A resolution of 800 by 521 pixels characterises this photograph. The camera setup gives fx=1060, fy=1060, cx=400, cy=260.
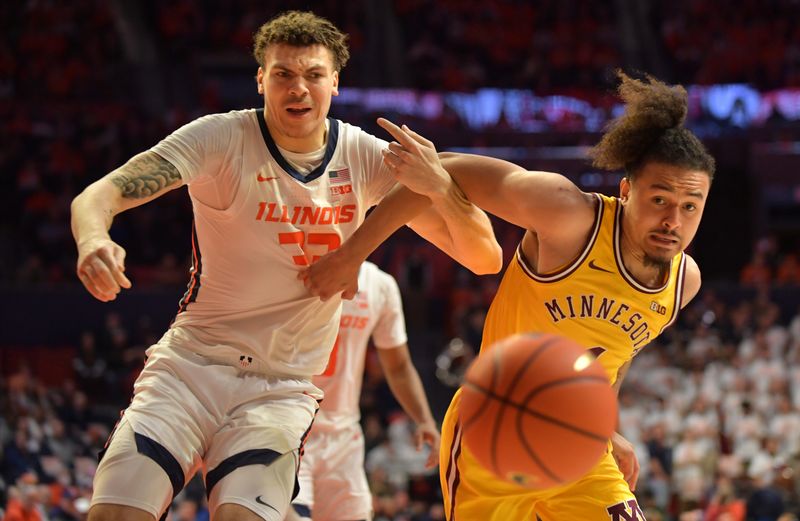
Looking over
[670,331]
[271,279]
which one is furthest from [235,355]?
[670,331]

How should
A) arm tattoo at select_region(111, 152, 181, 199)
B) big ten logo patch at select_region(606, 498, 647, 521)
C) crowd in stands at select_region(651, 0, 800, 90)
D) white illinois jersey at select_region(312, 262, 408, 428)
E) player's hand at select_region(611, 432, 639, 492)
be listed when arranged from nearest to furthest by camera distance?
1. arm tattoo at select_region(111, 152, 181, 199)
2. big ten logo patch at select_region(606, 498, 647, 521)
3. player's hand at select_region(611, 432, 639, 492)
4. white illinois jersey at select_region(312, 262, 408, 428)
5. crowd in stands at select_region(651, 0, 800, 90)

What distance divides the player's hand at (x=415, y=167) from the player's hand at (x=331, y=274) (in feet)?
1.27

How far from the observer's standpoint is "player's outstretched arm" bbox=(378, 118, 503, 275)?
168 inches

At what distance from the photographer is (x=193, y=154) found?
13.8 feet

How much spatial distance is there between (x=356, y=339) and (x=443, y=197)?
8.42 feet

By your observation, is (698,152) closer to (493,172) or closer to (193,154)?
(493,172)

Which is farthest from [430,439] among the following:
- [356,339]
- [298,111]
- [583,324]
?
[298,111]

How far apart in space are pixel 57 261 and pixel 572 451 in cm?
1360

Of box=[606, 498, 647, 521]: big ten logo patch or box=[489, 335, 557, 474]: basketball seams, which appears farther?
box=[606, 498, 647, 521]: big ten logo patch

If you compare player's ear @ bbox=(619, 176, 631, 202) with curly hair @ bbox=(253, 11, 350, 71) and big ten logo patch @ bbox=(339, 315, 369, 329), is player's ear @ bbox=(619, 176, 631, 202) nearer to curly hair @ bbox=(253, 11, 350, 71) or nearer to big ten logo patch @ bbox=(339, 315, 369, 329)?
curly hair @ bbox=(253, 11, 350, 71)

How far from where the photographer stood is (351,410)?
21.7 feet

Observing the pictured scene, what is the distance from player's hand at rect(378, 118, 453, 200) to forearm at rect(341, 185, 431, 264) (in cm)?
11

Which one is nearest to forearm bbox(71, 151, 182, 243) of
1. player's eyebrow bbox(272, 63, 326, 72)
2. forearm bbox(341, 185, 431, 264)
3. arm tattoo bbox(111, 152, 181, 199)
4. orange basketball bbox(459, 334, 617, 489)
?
arm tattoo bbox(111, 152, 181, 199)

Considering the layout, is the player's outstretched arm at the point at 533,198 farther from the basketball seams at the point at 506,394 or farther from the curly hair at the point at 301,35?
the curly hair at the point at 301,35
